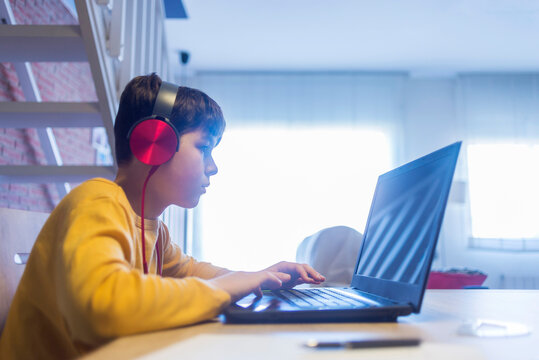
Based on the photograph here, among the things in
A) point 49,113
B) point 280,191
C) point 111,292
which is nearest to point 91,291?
point 111,292

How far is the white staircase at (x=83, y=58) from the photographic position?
158 cm

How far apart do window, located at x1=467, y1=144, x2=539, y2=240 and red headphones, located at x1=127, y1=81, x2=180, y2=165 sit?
15.7 feet

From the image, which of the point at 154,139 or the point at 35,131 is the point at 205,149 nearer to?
the point at 154,139

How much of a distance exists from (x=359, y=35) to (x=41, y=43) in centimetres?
319

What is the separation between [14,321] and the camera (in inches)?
28.7

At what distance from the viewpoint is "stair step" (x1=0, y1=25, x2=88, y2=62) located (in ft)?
5.17

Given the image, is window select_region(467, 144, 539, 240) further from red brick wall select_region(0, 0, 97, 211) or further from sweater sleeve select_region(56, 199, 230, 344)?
sweater sleeve select_region(56, 199, 230, 344)

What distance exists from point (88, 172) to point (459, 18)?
3.43 meters

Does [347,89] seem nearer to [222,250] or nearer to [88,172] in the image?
[222,250]

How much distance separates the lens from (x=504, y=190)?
4910 mm

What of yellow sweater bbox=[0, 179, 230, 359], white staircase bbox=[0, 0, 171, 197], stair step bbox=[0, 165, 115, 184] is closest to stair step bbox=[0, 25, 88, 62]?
white staircase bbox=[0, 0, 171, 197]

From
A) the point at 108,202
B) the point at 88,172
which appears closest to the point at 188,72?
the point at 88,172

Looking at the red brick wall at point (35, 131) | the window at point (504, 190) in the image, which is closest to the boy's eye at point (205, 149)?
the red brick wall at point (35, 131)

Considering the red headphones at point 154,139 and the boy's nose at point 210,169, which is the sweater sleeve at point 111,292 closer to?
the red headphones at point 154,139
